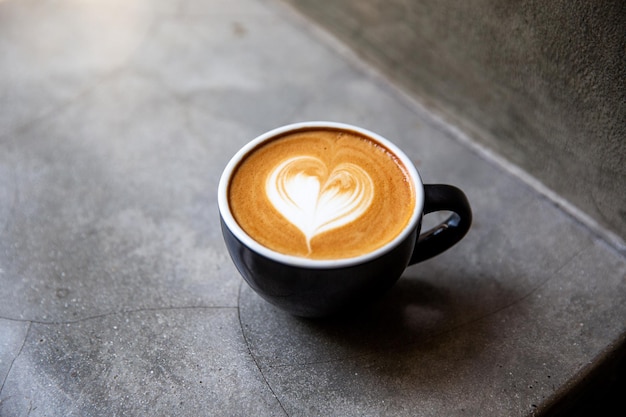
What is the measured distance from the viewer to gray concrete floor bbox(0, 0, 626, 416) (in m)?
0.93

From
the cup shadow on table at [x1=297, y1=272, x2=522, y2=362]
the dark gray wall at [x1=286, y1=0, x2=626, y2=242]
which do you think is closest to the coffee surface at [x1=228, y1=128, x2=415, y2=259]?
the cup shadow on table at [x1=297, y1=272, x2=522, y2=362]

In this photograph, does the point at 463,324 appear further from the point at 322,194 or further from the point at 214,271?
the point at 214,271

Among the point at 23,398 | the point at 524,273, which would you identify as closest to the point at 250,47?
the point at 524,273

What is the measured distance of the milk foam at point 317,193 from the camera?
88 cm

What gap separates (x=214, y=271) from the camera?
42.8 inches

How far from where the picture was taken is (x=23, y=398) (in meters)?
0.91

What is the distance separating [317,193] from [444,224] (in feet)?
0.71

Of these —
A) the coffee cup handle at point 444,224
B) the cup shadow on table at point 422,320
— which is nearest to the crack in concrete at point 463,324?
the cup shadow on table at point 422,320

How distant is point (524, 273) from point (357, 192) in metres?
0.37

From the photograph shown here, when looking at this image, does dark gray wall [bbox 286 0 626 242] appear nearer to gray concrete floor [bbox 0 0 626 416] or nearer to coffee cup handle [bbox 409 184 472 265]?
gray concrete floor [bbox 0 0 626 416]

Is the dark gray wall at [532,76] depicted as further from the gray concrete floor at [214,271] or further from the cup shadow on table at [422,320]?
the cup shadow on table at [422,320]

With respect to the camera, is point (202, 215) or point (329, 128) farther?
point (202, 215)

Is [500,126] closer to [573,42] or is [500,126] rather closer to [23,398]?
[573,42]

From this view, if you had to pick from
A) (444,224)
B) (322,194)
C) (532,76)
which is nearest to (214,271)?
(322,194)
